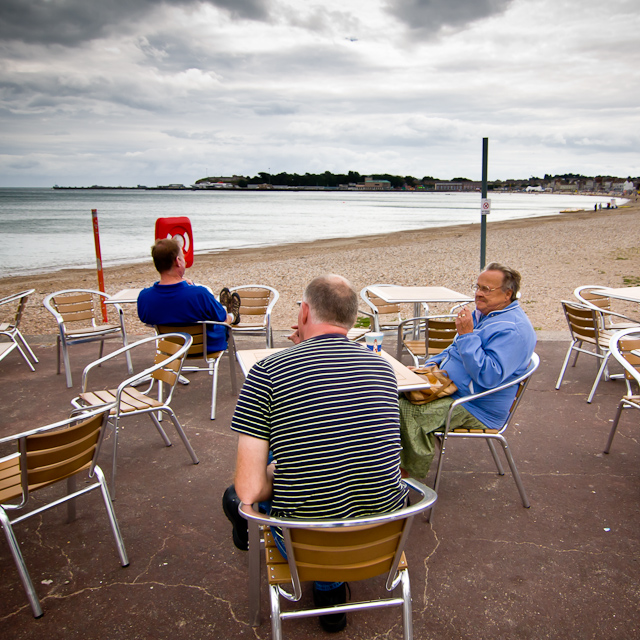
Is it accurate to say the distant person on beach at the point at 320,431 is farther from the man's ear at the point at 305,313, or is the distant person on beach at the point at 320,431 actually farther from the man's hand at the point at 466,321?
the man's hand at the point at 466,321

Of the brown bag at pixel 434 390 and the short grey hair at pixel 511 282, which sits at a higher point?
the short grey hair at pixel 511 282

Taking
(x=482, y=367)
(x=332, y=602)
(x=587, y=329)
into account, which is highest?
(x=482, y=367)

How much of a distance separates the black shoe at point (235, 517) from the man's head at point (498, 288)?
5.67 feet

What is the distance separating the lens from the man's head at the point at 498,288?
2.92 metres

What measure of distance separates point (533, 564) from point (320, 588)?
1130mm

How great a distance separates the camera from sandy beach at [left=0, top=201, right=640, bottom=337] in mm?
9477

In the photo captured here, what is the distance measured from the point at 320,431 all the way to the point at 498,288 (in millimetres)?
1726

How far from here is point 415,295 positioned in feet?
17.0

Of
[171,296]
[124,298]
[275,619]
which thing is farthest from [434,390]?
[124,298]

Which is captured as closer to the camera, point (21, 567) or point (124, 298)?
point (21, 567)

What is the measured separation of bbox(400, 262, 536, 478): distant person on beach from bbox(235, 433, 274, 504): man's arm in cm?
118

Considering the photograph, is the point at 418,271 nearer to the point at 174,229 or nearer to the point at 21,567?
the point at 174,229

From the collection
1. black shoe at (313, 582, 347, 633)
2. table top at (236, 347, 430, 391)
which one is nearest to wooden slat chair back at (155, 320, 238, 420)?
table top at (236, 347, 430, 391)

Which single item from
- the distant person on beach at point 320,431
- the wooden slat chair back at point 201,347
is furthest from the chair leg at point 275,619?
the wooden slat chair back at point 201,347
